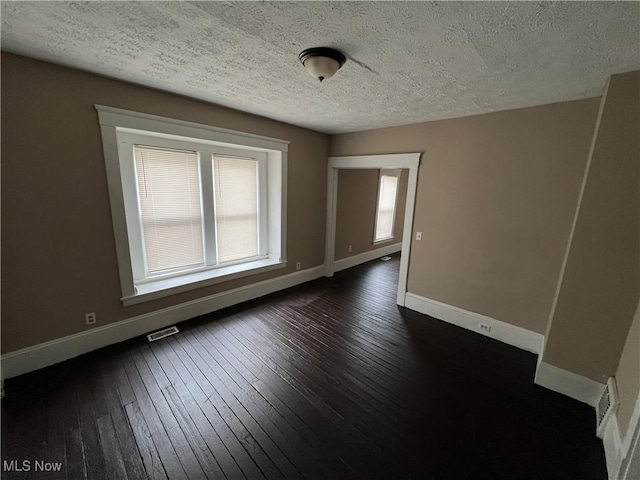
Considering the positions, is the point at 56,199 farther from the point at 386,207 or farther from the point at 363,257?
the point at 386,207

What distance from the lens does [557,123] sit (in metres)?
2.29

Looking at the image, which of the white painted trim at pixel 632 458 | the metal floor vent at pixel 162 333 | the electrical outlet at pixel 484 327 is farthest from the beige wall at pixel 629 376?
the metal floor vent at pixel 162 333

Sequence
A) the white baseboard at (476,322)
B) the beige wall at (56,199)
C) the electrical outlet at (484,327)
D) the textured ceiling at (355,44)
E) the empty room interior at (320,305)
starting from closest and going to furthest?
the textured ceiling at (355,44), the empty room interior at (320,305), the beige wall at (56,199), the white baseboard at (476,322), the electrical outlet at (484,327)

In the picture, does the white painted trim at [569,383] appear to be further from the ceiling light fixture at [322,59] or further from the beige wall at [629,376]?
the ceiling light fixture at [322,59]

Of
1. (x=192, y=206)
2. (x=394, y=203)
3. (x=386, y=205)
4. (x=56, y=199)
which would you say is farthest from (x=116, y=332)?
(x=394, y=203)

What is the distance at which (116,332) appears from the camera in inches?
98.4

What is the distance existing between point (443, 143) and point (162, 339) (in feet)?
13.0

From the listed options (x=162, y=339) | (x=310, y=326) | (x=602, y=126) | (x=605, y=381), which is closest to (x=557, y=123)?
(x=602, y=126)

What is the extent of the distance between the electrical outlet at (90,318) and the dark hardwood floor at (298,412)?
1.00ft

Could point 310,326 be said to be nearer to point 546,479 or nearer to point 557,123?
point 546,479

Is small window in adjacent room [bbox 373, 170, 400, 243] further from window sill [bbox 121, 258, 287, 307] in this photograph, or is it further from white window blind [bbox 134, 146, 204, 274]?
white window blind [bbox 134, 146, 204, 274]

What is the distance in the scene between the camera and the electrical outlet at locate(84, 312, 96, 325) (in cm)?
232

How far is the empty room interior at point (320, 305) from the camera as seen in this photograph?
143 cm

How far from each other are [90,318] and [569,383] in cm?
433
